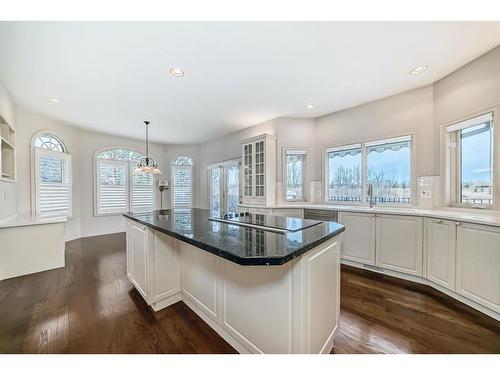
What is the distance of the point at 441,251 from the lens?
2299 millimetres

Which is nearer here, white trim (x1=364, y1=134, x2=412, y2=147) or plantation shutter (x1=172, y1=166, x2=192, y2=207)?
white trim (x1=364, y1=134, x2=412, y2=147)

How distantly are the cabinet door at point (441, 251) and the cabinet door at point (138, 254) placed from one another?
3201 millimetres

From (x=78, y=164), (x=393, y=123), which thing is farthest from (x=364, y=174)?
(x=78, y=164)

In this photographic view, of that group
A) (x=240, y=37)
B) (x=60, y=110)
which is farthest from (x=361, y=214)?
(x=60, y=110)

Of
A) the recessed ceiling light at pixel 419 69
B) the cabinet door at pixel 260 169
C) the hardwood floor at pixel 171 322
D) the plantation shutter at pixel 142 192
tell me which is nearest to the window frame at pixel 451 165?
the recessed ceiling light at pixel 419 69

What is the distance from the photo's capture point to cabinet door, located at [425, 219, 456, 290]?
2.18 metres

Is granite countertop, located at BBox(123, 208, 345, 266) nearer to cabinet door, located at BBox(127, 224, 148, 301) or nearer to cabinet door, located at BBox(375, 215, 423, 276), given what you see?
cabinet door, located at BBox(127, 224, 148, 301)

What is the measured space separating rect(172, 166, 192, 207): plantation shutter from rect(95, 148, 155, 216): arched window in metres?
0.65

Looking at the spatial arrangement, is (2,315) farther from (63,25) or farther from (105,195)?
Result: (105,195)

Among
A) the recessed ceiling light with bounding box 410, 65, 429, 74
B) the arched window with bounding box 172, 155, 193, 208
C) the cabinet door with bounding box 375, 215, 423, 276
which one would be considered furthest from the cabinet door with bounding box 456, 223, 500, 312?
the arched window with bounding box 172, 155, 193, 208

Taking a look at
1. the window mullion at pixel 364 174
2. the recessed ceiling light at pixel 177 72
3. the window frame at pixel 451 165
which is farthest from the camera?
the window mullion at pixel 364 174

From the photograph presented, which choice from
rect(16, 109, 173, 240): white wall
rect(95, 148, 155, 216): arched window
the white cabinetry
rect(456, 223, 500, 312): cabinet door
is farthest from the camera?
rect(95, 148, 155, 216): arched window

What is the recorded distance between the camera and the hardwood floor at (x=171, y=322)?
1.51 meters

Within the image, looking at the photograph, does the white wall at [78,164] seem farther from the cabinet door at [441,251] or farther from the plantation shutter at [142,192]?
the cabinet door at [441,251]
